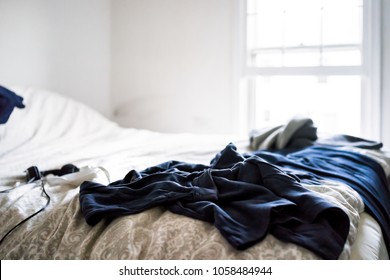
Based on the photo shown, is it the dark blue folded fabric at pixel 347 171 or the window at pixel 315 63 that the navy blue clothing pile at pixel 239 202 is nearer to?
the dark blue folded fabric at pixel 347 171

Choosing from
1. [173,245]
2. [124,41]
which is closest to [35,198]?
[173,245]

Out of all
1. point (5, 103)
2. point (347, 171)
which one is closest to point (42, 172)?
point (5, 103)

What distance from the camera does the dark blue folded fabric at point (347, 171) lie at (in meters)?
1.44

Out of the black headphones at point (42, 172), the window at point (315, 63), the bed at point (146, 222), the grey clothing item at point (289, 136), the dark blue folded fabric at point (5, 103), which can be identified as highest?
the window at point (315, 63)

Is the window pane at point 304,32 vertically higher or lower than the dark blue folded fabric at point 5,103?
higher

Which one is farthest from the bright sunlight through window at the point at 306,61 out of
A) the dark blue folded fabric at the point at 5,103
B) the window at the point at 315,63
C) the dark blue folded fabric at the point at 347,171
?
the dark blue folded fabric at the point at 5,103

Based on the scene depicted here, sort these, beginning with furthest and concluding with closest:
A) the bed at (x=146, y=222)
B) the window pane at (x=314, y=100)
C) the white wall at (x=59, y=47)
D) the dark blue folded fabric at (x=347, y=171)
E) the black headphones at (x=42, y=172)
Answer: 1. the window pane at (x=314, y=100)
2. the white wall at (x=59, y=47)
3. the black headphones at (x=42, y=172)
4. the dark blue folded fabric at (x=347, y=171)
5. the bed at (x=146, y=222)

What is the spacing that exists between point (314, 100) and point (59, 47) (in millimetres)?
1850

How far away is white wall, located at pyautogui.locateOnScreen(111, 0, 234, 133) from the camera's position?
10.5ft

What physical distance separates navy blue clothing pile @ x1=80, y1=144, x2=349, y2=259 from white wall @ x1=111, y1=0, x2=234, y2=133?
6.21 ft

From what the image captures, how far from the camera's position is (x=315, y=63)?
9.74ft

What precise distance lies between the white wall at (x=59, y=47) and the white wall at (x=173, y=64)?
0.46 ft

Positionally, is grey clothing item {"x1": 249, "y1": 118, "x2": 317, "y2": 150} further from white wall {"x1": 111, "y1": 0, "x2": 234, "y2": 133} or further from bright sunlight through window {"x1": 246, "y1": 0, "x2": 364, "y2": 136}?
white wall {"x1": 111, "y1": 0, "x2": 234, "y2": 133}
